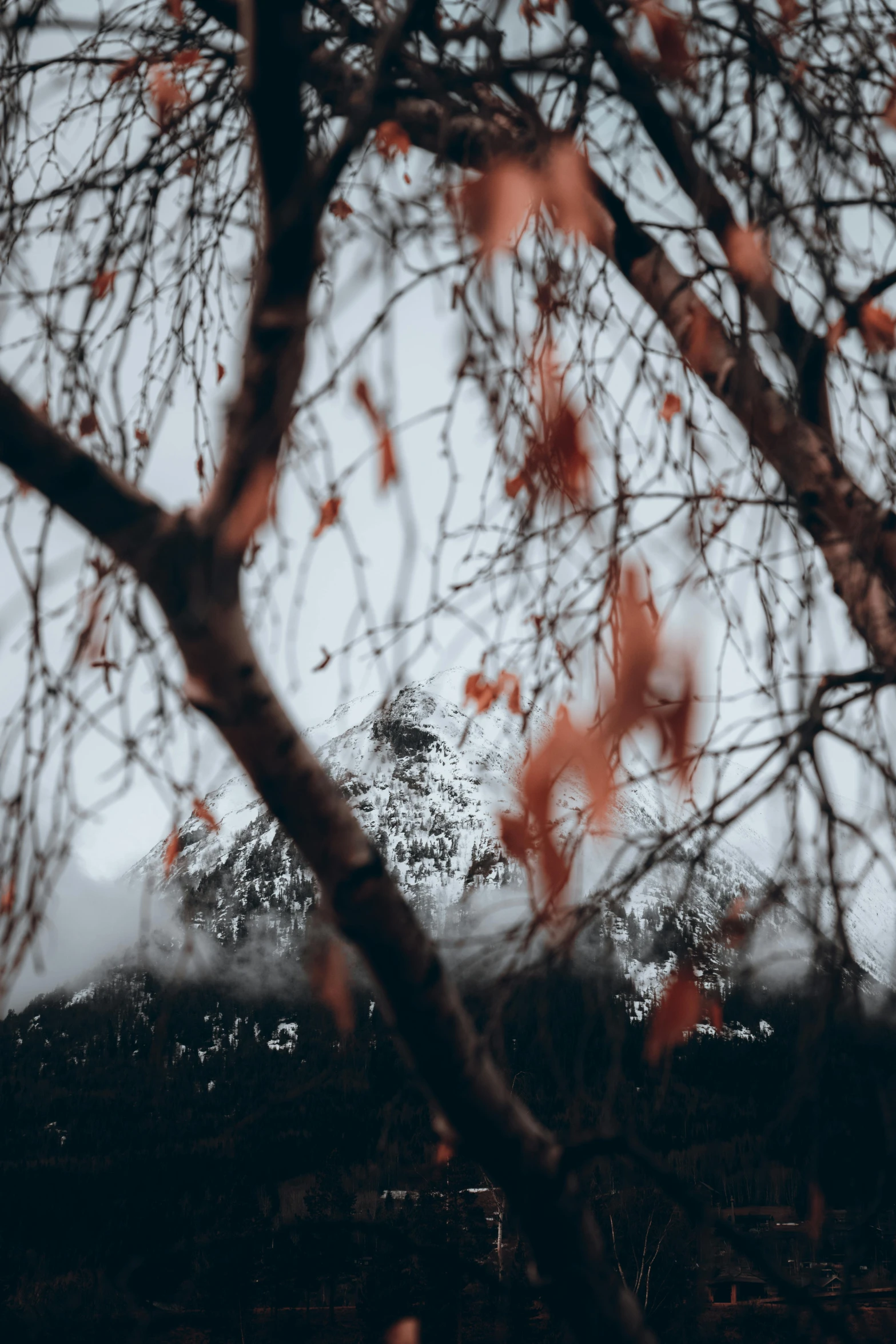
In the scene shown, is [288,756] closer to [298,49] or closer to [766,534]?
[298,49]

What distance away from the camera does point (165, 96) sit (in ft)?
4.07

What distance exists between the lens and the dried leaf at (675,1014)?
0.98 meters

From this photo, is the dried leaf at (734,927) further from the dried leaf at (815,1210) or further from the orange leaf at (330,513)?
the orange leaf at (330,513)

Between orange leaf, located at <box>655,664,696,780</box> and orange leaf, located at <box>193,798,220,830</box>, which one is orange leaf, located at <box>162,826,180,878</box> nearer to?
orange leaf, located at <box>193,798,220,830</box>

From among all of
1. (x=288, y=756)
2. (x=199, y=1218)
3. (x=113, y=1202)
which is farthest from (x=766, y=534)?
(x=113, y=1202)

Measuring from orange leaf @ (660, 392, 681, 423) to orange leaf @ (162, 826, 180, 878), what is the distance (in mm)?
922

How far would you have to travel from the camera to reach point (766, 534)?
1.22 m

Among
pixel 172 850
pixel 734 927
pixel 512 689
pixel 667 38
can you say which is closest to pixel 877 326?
pixel 667 38

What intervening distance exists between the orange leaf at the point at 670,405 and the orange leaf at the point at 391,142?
1.69ft

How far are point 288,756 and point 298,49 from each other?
0.57m

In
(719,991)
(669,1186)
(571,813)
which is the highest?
(571,813)

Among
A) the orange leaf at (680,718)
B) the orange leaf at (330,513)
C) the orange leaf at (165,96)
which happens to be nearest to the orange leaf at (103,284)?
the orange leaf at (165,96)

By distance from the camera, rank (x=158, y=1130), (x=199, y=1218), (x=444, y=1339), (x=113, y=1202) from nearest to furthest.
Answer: (x=444, y=1339)
(x=199, y=1218)
(x=113, y=1202)
(x=158, y=1130)

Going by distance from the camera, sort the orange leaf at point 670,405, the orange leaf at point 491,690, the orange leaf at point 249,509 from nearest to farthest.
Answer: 1. the orange leaf at point 249,509
2. the orange leaf at point 491,690
3. the orange leaf at point 670,405
